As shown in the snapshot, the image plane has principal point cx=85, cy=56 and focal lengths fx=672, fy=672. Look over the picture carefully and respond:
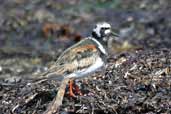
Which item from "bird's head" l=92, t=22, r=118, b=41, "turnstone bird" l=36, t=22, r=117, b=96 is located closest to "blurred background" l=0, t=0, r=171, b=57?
"bird's head" l=92, t=22, r=118, b=41

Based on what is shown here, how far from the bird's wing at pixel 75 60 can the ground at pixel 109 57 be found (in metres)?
0.25

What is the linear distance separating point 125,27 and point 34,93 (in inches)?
279

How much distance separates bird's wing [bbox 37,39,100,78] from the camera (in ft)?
22.4

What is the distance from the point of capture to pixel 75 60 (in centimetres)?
693

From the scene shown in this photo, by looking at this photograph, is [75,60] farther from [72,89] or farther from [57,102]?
[57,102]

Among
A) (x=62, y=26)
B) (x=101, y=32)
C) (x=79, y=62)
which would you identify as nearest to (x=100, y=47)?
(x=101, y=32)

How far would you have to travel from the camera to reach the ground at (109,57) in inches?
265

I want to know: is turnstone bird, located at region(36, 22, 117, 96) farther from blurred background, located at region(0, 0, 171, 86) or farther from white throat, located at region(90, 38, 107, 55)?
blurred background, located at region(0, 0, 171, 86)

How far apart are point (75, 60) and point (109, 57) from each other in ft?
6.01

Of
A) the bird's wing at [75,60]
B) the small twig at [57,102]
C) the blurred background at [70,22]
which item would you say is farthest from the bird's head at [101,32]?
the blurred background at [70,22]

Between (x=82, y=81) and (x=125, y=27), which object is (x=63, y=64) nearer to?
(x=82, y=81)

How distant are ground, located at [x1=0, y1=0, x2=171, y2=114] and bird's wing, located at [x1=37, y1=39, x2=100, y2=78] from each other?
25cm

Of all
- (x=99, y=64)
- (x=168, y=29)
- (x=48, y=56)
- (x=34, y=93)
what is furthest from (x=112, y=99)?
(x=168, y=29)

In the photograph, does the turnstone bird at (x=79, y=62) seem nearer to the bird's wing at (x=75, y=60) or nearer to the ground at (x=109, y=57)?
the bird's wing at (x=75, y=60)
